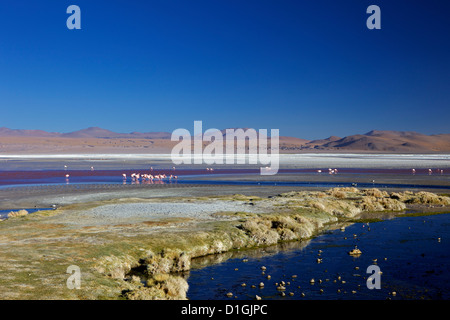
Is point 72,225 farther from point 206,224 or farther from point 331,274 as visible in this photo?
point 331,274

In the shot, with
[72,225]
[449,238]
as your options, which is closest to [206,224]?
[72,225]

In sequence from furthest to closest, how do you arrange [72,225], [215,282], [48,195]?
[48,195], [72,225], [215,282]

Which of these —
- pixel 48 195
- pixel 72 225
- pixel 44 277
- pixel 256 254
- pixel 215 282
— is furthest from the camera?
pixel 48 195
